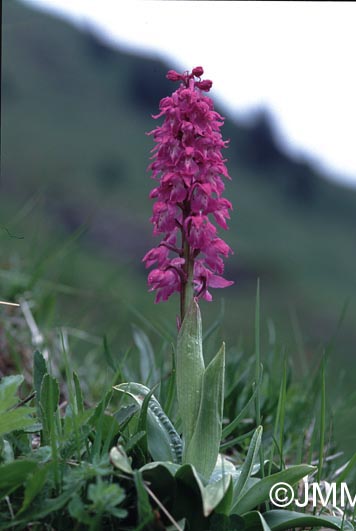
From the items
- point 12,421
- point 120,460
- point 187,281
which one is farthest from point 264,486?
point 12,421

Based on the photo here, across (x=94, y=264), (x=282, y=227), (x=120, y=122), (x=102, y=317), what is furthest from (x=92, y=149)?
(x=102, y=317)

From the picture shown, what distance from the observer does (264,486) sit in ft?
7.06

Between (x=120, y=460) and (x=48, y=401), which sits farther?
(x=48, y=401)

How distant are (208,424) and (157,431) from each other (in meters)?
0.17

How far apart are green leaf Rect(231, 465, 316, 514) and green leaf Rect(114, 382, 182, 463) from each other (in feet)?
0.77

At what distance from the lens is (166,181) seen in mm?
2111

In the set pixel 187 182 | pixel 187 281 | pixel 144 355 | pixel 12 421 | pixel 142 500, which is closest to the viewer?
pixel 142 500

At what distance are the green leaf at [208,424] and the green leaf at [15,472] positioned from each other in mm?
495

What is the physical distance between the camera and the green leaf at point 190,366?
7.18 ft

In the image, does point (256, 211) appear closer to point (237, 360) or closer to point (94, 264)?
point (94, 264)

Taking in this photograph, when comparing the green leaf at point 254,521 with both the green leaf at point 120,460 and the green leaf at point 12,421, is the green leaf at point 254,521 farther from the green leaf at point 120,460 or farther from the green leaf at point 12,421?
the green leaf at point 12,421

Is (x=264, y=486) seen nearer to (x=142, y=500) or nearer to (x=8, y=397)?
(x=142, y=500)

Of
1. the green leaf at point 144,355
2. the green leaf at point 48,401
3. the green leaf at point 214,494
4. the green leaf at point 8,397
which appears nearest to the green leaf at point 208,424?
the green leaf at point 214,494

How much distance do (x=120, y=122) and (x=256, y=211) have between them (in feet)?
16.6
